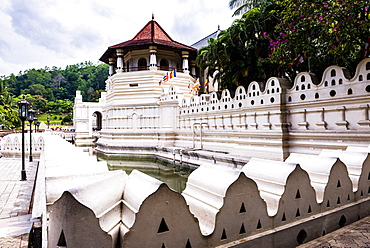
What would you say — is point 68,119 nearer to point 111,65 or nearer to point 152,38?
point 111,65

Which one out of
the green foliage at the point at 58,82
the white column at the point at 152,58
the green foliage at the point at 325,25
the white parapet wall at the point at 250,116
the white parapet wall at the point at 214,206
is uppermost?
the green foliage at the point at 58,82

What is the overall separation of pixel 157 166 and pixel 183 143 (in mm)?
3346

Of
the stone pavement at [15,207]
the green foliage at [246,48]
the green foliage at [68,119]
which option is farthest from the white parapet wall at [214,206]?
the green foliage at [68,119]

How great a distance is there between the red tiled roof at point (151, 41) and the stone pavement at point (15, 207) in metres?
15.6

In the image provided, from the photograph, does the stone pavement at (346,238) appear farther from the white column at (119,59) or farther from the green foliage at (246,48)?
the white column at (119,59)

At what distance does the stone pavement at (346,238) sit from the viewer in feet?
8.73

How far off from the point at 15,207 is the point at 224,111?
10.8m

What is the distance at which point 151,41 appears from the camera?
76.0ft

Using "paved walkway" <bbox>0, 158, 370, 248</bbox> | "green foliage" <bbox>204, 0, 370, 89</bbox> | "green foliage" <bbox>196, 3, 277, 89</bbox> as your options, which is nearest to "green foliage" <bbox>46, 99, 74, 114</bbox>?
"green foliage" <bbox>204, 0, 370, 89</bbox>

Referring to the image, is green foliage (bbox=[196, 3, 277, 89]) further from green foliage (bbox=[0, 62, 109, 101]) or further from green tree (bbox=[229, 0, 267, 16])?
green foliage (bbox=[0, 62, 109, 101])

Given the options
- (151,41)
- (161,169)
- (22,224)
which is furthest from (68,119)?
(22,224)

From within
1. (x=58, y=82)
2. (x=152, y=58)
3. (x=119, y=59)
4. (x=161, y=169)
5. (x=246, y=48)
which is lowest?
(x=161, y=169)

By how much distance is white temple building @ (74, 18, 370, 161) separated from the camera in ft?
27.7

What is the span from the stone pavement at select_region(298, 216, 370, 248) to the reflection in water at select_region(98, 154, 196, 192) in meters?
8.04
